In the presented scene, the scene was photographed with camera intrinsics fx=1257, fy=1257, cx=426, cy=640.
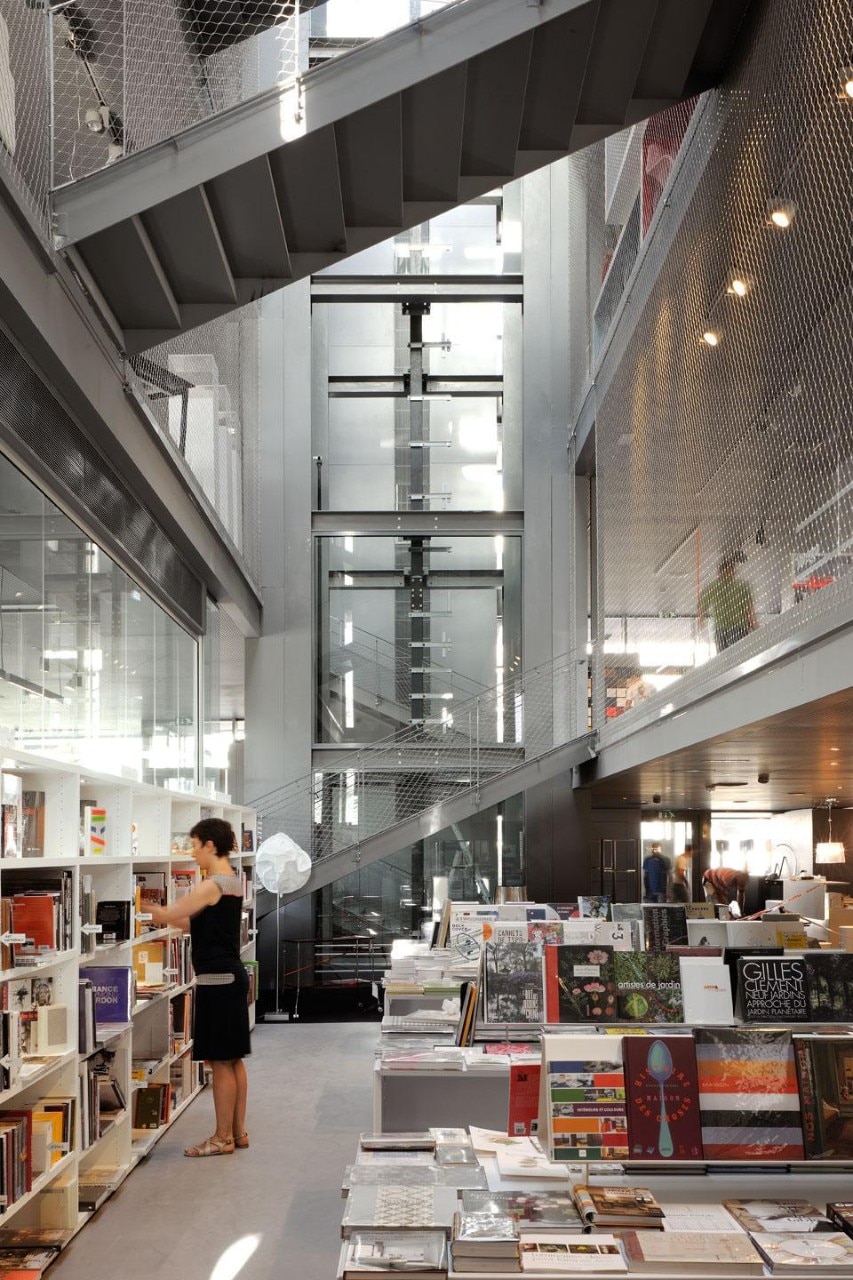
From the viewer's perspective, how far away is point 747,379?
6453 mm

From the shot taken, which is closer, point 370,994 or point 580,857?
point 370,994

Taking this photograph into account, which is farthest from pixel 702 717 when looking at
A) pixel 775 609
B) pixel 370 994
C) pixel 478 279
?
pixel 478 279

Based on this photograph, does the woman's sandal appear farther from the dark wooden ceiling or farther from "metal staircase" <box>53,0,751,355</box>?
"metal staircase" <box>53,0,751,355</box>

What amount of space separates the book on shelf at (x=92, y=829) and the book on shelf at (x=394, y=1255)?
3410 mm

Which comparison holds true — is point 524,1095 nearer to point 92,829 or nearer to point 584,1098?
point 584,1098

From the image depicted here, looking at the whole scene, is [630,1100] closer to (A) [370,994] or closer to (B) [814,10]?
(B) [814,10]

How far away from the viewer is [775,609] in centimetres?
566

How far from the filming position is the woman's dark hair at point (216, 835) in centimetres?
648

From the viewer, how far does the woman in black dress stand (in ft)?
21.1

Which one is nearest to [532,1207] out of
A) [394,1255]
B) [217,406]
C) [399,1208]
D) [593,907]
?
[399,1208]

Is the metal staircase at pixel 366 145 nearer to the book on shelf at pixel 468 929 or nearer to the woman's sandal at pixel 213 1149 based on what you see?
the book on shelf at pixel 468 929

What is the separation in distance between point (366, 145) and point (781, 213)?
7.23ft

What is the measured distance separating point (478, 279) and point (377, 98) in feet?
29.1

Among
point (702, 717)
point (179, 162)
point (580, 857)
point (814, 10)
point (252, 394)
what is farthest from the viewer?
point (580, 857)
